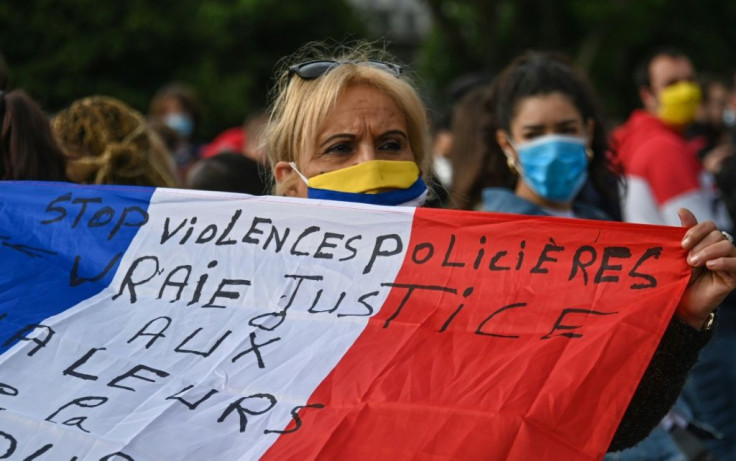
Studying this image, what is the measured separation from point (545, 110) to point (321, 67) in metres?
1.01

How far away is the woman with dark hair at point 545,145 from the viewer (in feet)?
11.1

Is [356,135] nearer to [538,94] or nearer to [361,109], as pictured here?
[361,109]

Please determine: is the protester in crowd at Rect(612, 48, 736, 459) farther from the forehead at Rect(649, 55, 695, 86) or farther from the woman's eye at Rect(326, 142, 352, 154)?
the woman's eye at Rect(326, 142, 352, 154)

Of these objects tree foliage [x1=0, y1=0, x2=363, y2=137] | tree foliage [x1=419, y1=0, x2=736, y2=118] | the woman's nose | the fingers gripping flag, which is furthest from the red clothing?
tree foliage [x1=0, y1=0, x2=363, y2=137]

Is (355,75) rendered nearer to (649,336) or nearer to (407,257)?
(407,257)

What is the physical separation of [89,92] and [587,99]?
38.7 feet

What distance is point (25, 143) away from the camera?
302cm

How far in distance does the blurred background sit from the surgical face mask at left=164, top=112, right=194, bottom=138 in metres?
4.93

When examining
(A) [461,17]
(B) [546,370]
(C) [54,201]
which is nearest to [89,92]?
(A) [461,17]

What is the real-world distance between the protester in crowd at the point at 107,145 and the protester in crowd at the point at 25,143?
0.32 metres

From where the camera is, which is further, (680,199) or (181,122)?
(181,122)

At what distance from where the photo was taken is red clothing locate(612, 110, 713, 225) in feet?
15.7

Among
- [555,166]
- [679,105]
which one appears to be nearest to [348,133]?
[555,166]

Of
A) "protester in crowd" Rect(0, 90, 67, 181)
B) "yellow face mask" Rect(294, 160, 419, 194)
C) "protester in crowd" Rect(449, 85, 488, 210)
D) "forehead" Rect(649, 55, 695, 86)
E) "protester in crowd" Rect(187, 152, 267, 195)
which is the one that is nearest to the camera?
"yellow face mask" Rect(294, 160, 419, 194)
